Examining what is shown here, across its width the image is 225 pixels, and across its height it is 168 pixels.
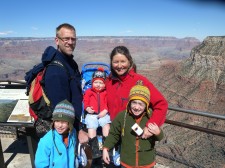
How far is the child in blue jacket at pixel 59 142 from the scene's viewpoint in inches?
100

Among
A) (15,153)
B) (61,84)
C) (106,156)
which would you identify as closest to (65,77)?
(61,84)

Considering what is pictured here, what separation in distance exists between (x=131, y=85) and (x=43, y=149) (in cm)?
104

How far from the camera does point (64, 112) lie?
253 centimetres

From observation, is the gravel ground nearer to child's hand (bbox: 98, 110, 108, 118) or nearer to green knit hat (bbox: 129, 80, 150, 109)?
child's hand (bbox: 98, 110, 108, 118)

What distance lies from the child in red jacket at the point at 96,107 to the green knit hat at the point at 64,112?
19.9 inches

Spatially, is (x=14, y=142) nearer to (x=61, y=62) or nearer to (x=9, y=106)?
(x=9, y=106)

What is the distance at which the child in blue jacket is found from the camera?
8.34 feet

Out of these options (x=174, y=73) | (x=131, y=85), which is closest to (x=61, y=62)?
(x=131, y=85)

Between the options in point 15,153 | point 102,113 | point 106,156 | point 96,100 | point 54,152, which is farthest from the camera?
point 15,153

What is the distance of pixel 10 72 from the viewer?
183500 mm

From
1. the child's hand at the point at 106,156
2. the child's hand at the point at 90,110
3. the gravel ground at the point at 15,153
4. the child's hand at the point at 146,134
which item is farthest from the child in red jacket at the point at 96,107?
the gravel ground at the point at 15,153

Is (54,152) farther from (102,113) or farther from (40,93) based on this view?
(102,113)

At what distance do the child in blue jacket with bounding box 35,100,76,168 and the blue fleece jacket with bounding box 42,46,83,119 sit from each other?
0.09 metres

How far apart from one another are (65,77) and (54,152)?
0.72 metres
